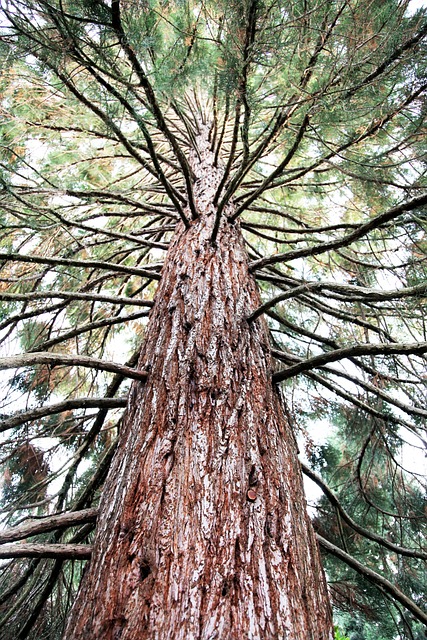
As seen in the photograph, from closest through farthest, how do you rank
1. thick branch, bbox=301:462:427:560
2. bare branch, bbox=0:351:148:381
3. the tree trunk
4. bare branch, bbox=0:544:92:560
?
the tree trunk < bare branch, bbox=0:544:92:560 < bare branch, bbox=0:351:148:381 < thick branch, bbox=301:462:427:560

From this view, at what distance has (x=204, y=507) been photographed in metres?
1.11

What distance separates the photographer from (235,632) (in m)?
0.88

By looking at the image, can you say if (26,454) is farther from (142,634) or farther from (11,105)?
(11,105)

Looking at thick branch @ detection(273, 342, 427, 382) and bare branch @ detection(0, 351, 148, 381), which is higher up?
thick branch @ detection(273, 342, 427, 382)

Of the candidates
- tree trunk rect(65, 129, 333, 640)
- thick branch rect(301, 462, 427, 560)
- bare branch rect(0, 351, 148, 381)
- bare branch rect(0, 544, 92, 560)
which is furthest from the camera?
thick branch rect(301, 462, 427, 560)

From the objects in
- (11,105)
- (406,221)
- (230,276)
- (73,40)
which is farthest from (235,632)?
(11,105)

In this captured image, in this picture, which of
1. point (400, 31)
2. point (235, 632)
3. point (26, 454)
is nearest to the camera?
point (235, 632)

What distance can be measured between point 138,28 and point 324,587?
6.88 feet

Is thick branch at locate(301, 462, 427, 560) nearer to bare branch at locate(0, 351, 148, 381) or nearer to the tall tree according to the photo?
the tall tree

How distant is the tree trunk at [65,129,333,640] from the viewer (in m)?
0.93

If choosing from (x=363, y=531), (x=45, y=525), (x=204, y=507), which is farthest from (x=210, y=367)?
(x=363, y=531)

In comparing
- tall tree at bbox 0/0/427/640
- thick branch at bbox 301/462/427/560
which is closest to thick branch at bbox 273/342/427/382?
tall tree at bbox 0/0/427/640

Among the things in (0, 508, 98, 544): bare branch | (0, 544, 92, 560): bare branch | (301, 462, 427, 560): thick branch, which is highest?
(301, 462, 427, 560): thick branch

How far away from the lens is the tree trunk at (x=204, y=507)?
3.07ft
